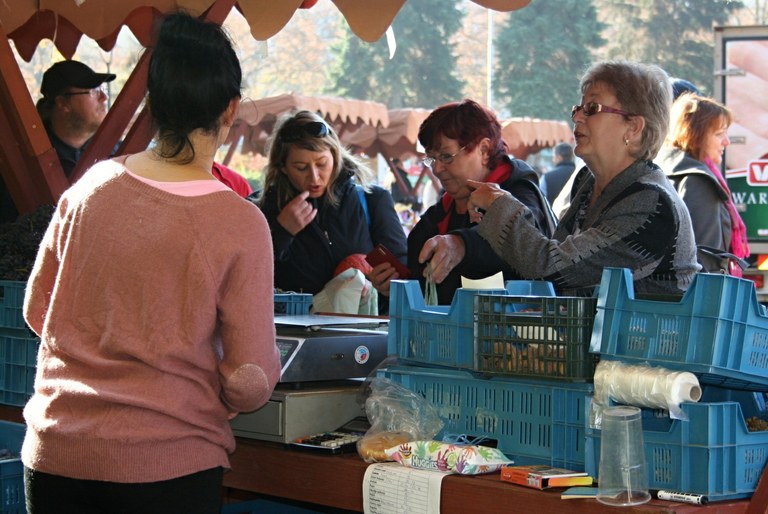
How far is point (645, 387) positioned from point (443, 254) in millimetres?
1135

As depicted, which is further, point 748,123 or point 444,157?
point 748,123

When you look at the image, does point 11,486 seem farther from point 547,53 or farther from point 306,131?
point 547,53

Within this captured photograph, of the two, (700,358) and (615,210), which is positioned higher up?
(615,210)

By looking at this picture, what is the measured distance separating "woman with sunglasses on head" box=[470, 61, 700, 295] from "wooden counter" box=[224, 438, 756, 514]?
0.65 meters

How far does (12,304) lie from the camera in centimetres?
321

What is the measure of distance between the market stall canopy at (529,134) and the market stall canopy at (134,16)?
38.8 ft

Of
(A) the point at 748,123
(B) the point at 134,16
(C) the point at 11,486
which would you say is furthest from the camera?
(A) the point at 748,123

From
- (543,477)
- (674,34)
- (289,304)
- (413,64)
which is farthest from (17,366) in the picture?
(674,34)

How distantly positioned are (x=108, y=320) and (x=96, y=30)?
2.76m

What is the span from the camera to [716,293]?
1903 mm

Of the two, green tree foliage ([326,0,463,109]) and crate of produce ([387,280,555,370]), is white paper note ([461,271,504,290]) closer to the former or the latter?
crate of produce ([387,280,555,370])

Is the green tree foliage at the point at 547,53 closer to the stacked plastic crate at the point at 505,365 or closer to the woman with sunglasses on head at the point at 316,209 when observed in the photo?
the woman with sunglasses on head at the point at 316,209

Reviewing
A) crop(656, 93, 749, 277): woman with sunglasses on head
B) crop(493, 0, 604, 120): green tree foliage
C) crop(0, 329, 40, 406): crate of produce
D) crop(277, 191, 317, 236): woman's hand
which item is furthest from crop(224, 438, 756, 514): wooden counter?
crop(493, 0, 604, 120): green tree foliage

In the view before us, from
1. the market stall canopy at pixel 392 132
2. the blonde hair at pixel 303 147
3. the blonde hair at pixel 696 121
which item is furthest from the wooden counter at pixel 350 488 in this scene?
the market stall canopy at pixel 392 132
